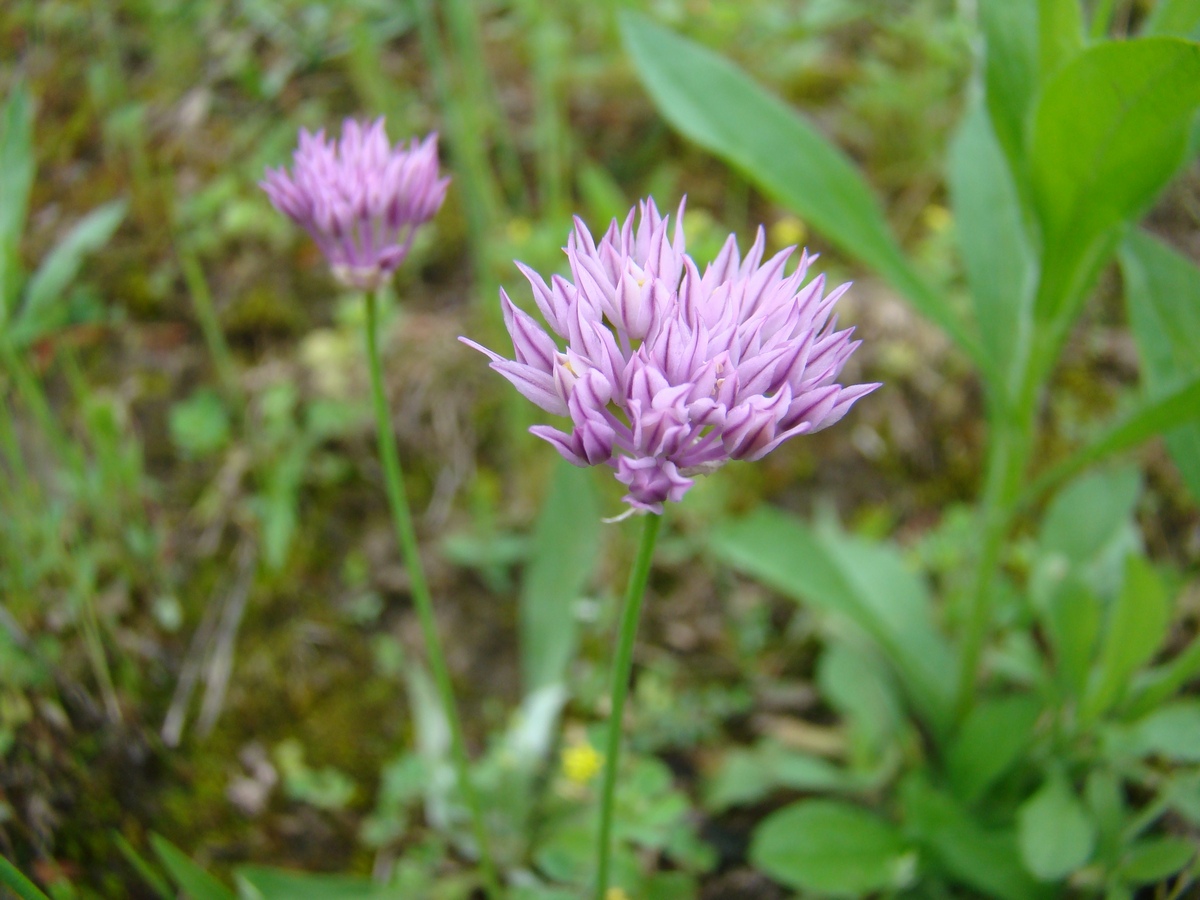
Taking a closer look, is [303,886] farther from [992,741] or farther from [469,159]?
[469,159]

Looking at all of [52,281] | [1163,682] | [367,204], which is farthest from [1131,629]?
[52,281]

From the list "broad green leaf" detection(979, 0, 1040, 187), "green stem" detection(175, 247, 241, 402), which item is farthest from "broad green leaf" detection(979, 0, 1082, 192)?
"green stem" detection(175, 247, 241, 402)

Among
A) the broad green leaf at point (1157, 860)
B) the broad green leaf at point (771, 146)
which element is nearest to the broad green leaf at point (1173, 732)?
the broad green leaf at point (1157, 860)

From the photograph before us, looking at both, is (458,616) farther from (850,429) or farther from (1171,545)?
(1171,545)

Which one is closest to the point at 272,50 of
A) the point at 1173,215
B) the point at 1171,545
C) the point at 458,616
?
the point at 458,616

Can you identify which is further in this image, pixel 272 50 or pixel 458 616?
pixel 272 50

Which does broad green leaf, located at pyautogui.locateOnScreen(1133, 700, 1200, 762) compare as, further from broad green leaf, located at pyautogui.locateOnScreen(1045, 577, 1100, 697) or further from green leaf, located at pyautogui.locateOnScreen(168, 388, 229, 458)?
green leaf, located at pyautogui.locateOnScreen(168, 388, 229, 458)
